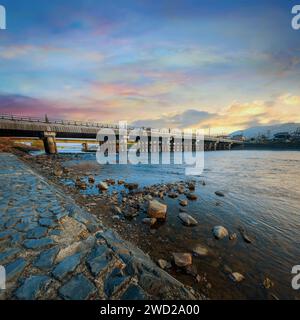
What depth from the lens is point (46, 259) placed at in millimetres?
2432

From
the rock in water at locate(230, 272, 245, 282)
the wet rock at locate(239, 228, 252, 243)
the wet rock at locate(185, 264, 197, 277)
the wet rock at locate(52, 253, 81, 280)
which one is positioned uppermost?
the wet rock at locate(52, 253, 81, 280)

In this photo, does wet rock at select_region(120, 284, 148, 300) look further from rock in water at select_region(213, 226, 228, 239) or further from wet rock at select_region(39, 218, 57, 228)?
rock in water at select_region(213, 226, 228, 239)

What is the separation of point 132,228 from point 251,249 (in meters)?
3.62

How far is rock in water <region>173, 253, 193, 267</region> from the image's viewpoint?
133 inches

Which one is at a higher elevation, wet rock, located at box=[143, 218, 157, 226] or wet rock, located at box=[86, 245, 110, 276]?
wet rock, located at box=[86, 245, 110, 276]

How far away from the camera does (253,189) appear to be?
9836 mm

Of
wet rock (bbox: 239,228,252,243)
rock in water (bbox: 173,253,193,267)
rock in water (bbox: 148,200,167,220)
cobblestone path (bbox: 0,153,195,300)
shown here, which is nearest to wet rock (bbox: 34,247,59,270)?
cobblestone path (bbox: 0,153,195,300)

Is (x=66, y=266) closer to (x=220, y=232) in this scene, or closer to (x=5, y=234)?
(x=5, y=234)

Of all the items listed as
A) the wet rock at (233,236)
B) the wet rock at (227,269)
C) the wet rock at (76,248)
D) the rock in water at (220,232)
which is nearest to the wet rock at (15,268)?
the wet rock at (76,248)

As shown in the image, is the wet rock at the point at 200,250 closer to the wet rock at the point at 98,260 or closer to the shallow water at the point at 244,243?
the shallow water at the point at 244,243

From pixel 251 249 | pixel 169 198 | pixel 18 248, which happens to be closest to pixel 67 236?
pixel 18 248

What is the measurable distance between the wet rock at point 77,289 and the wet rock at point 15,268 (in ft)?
2.61

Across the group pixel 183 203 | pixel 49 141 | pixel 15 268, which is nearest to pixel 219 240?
pixel 183 203

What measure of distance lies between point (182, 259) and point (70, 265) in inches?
98.4
